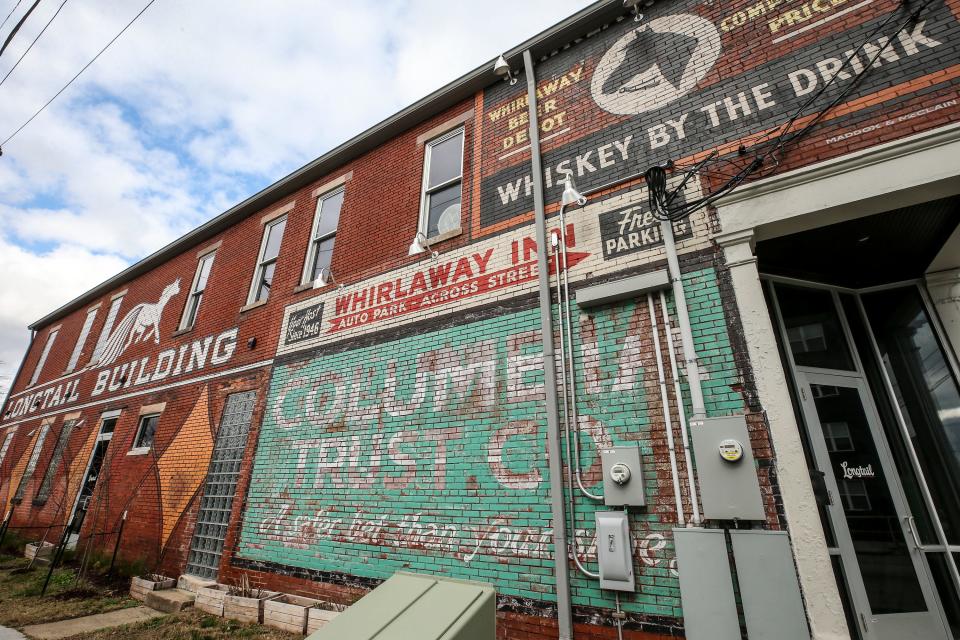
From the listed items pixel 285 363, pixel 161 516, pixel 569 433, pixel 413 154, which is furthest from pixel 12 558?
pixel 569 433

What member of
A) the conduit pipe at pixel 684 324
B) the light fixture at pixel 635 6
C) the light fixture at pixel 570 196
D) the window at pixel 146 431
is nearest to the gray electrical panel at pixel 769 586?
the conduit pipe at pixel 684 324

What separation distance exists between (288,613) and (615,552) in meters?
4.15

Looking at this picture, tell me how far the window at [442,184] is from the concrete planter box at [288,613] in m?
5.27

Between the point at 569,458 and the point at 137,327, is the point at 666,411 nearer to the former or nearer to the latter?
the point at 569,458

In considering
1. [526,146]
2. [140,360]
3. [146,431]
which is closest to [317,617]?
[526,146]

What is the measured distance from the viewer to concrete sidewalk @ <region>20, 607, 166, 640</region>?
505 centimetres

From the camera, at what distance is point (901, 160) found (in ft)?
11.9

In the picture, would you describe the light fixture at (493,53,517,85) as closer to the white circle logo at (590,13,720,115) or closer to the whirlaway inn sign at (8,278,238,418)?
the white circle logo at (590,13,720,115)

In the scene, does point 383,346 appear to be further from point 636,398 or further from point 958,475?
point 958,475

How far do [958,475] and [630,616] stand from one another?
3.73 meters

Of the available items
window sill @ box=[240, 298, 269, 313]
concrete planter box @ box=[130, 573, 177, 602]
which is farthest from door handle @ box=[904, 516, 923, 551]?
concrete planter box @ box=[130, 573, 177, 602]

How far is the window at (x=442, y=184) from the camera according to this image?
6.68 m

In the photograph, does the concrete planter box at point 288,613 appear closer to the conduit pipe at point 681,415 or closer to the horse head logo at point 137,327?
the conduit pipe at point 681,415

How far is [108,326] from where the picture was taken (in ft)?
43.4
